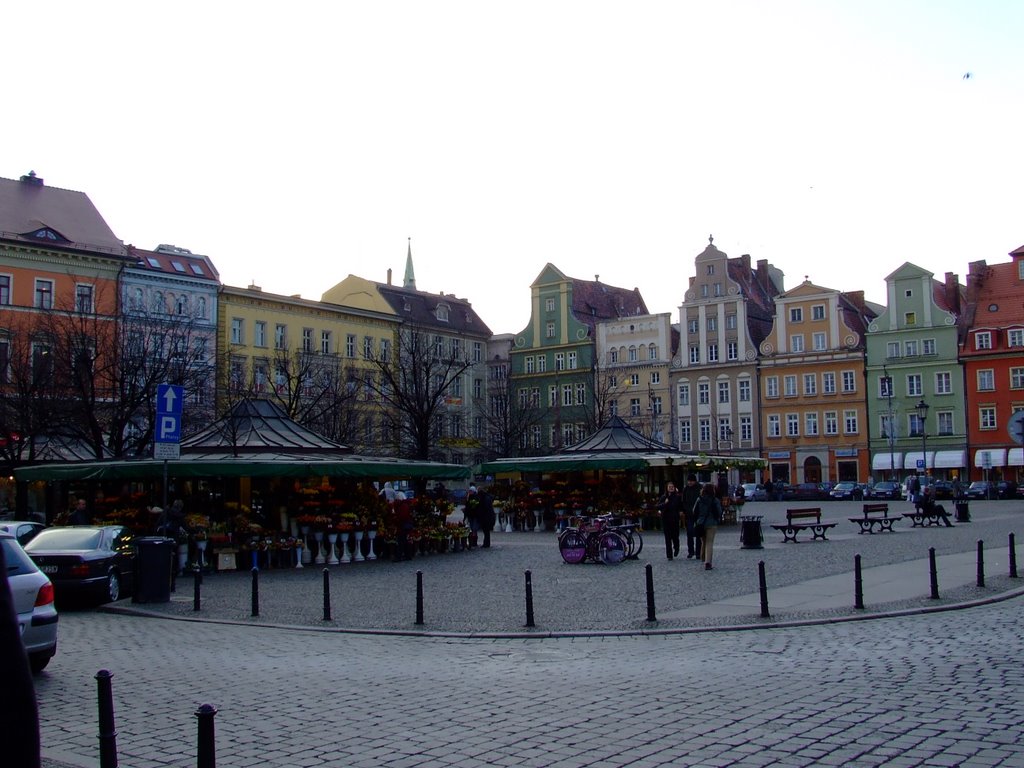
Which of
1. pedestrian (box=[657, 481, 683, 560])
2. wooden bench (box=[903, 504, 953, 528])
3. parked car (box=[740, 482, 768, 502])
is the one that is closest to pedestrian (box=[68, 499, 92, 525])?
pedestrian (box=[657, 481, 683, 560])

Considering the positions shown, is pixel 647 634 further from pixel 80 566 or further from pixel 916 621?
pixel 80 566

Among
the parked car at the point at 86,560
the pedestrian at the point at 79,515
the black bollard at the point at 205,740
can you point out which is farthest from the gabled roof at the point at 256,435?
the black bollard at the point at 205,740

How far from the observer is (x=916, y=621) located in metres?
13.5

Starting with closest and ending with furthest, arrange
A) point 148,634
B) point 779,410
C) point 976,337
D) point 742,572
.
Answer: point 148,634
point 742,572
point 976,337
point 779,410

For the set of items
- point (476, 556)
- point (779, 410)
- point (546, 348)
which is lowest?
point (476, 556)

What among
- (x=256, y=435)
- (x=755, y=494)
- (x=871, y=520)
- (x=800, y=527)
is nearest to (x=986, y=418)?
(x=755, y=494)

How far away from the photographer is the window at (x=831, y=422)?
75650mm

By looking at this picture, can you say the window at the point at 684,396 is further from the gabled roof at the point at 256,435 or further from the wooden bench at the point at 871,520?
the gabled roof at the point at 256,435

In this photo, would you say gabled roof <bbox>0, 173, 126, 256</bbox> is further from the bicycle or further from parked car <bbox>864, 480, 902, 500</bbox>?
parked car <bbox>864, 480, 902, 500</bbox>

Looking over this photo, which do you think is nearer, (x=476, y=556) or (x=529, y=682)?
(x=529, y=682)

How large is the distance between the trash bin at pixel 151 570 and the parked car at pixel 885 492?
5404cm

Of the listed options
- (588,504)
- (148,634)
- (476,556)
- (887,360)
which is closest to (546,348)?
(887,360)

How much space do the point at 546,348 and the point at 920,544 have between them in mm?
60715

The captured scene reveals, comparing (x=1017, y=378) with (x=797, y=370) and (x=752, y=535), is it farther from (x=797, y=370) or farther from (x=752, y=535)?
(x=752, y=535)
